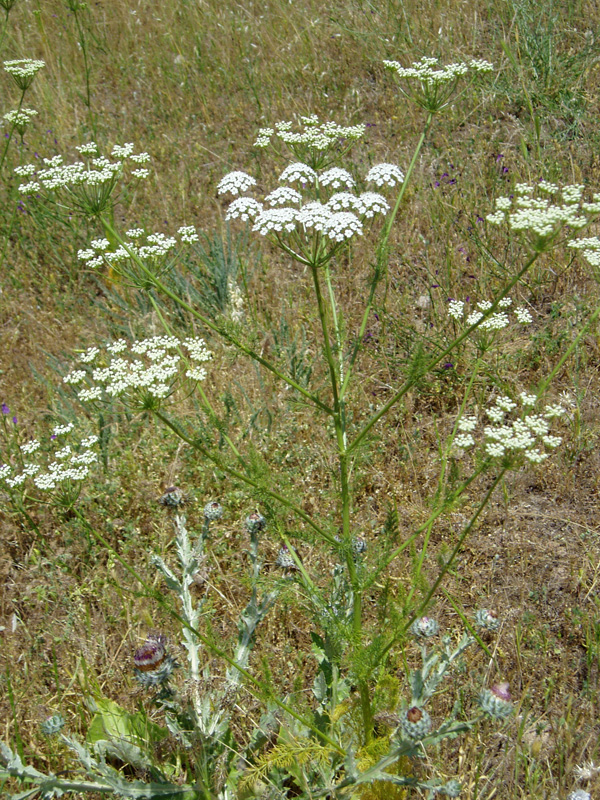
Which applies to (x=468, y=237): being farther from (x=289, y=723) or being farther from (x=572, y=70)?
(x=289, y=723)

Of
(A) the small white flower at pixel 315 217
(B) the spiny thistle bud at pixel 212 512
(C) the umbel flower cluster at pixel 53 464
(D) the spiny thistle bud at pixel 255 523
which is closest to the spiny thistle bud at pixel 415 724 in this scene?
(D) the spiny thistle bud at pixel 255 523

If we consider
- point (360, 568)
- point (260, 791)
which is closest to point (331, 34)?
point (360, 568)

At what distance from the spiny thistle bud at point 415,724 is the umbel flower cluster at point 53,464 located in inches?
55.3

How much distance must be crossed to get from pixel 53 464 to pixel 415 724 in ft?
5.34

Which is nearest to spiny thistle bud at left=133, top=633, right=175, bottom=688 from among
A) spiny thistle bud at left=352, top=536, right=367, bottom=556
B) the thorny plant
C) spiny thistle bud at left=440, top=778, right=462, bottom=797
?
the thorny plant

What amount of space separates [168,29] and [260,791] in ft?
27.0

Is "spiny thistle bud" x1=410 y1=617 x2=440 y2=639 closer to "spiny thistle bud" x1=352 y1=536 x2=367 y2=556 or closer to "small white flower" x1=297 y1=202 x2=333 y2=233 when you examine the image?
"spiny thistle bud" x1=352 y1=536 x2=367 y2=556

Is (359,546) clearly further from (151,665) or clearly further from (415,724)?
(151,665)

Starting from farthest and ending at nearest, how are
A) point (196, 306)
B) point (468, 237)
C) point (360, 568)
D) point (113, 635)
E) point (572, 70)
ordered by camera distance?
1. point (572, 70)
2. point (196, 306)
3. point (468, 237)
4. point (113, 635)
5. point (360, 568)

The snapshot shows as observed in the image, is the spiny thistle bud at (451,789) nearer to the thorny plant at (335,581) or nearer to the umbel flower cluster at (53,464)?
the thorny plant at (335,581)

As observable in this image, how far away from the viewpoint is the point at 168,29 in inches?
304

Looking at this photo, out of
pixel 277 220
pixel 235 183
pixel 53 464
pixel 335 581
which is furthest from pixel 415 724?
pixel 235 183

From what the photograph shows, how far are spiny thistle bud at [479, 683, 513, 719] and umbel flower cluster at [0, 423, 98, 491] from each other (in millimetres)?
1599

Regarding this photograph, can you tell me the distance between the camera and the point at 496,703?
2.02 metres
